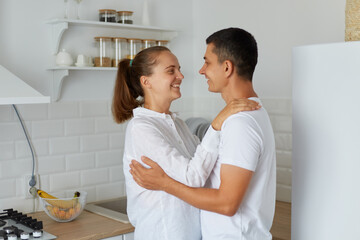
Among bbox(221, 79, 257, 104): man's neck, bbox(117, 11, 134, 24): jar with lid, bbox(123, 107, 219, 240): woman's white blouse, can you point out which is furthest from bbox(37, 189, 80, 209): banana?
bbox(221, 79, 257, 104): man's neck

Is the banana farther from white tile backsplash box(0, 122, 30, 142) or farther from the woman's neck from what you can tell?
the woman's neck

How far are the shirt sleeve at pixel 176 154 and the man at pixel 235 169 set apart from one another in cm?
3

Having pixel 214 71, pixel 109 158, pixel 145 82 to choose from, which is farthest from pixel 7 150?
pixel 214 71

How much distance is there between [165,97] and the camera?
2.11 m

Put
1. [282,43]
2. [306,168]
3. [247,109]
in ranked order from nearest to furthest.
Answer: [247,109]
[306,168]
[282,43]

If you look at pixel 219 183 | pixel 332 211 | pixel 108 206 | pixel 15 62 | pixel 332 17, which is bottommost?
pixel 108 206

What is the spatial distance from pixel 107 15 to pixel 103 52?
23 centimetres

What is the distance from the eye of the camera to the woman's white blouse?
1.76 m

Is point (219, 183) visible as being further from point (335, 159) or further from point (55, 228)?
point (55, 228)

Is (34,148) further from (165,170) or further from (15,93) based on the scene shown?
(165,170)

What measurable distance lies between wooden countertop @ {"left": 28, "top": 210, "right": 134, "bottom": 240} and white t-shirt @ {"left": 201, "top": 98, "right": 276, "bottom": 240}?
0.78m

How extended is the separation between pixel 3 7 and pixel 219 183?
1.69 metres

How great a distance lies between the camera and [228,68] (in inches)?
69.4

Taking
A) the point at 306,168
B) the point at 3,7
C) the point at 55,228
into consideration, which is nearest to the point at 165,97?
the point at 306,168
